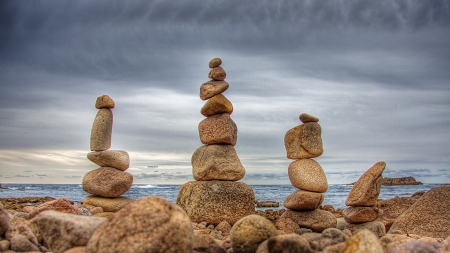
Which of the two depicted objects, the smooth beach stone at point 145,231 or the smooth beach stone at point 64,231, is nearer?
the smooth beach stone at point 145,231

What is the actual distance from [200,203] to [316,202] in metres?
3.40

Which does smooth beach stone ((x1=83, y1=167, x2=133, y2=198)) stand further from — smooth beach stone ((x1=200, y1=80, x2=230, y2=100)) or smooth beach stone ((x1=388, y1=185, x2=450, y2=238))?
smooth beach stone ((x1=388, y1=185, x2=450, y2=238))

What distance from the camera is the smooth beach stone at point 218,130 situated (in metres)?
13.8

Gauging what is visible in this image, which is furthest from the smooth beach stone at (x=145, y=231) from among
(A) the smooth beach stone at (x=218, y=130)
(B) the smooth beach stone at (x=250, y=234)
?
(A) the smooth beach stone at (x=218, y=130)

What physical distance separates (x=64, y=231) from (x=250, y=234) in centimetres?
240

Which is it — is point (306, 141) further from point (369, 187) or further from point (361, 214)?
point (361, 214)

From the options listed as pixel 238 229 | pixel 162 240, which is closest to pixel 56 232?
pixel 162 240

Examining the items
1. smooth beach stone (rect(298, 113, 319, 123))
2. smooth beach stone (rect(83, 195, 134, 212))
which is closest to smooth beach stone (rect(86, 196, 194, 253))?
smooth beach stone (rect(298, 113, 319, 123))

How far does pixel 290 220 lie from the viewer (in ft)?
42.8

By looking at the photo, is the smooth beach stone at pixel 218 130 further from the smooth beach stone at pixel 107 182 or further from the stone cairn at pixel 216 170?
the smooth beach stone at pixel 107 182

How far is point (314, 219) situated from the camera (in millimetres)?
13195

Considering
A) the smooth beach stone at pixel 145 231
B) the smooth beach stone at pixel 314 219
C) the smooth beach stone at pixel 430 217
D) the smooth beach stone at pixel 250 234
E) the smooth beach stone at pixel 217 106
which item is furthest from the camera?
the smooth beach stone at pixel 217 106

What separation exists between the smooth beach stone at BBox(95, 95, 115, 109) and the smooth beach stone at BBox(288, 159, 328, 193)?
640 cm

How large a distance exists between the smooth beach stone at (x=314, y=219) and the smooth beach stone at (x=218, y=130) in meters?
2.93
